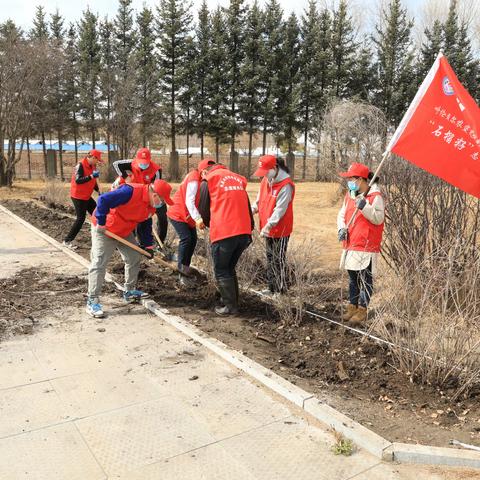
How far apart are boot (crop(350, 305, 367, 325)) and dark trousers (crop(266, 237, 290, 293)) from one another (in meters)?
0.81

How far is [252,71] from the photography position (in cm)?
3478

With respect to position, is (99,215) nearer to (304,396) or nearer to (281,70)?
(304,396)

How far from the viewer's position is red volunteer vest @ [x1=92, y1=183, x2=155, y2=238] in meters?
5.26

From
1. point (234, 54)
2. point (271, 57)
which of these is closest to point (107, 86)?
point (234, 54)

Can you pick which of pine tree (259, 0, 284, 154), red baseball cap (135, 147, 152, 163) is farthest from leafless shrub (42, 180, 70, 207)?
pine tree (259, 0, 284, 154)

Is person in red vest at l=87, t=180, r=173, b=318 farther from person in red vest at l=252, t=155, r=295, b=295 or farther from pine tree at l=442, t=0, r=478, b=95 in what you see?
pine tree at l=442, t=0, r=478, b=95

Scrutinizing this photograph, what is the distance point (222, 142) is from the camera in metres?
36.9

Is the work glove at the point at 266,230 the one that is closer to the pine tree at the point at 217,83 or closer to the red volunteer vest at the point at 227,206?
the red volunteer vest at the point at 227,206

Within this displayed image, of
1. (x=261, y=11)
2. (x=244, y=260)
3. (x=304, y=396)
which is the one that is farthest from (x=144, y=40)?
(x=304, y=396)

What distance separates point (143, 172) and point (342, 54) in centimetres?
3357

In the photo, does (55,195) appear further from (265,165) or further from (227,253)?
(227,253)

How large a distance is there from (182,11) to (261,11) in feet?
18.4

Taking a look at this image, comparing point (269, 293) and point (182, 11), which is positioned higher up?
point (182, 11)

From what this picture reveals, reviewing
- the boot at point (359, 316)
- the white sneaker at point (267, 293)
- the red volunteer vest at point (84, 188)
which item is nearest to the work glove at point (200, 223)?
the white sneaker at point (267, 293)
